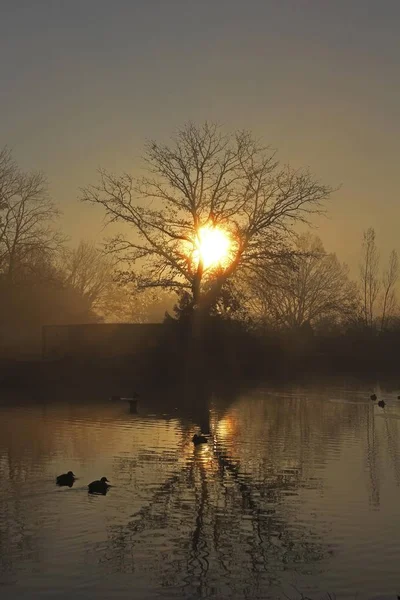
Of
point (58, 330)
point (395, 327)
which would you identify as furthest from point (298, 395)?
point (395, 327)

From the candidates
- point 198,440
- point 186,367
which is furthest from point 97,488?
point 186,367

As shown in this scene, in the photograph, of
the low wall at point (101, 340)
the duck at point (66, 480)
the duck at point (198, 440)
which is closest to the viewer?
the duck at point (66, 480)

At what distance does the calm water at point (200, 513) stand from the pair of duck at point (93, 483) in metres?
0.19

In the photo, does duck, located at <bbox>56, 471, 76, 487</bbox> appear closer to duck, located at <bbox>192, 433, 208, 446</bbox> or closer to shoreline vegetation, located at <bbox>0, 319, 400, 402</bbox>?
duck, located at <bbox>192, 433, 208, 446</bbox>

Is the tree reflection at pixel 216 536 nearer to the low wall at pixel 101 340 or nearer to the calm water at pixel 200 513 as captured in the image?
the calm water at pixel 200 513

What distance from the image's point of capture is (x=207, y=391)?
45844mm

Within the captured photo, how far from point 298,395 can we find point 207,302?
52.1 ft

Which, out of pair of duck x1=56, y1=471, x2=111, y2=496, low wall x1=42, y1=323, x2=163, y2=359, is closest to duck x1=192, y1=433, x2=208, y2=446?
pair of duck x1=56, y1=471, x2=111, y2=496

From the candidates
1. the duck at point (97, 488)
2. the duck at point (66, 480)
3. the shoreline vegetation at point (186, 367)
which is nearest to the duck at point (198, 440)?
the duck at point (66, 480)

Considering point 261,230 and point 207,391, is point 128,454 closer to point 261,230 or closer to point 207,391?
point 207,391

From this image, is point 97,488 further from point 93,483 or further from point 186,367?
point 186,367

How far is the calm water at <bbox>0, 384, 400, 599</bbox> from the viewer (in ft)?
36.8

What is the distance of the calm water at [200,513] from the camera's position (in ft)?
36.8

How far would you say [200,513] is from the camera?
589 inches
